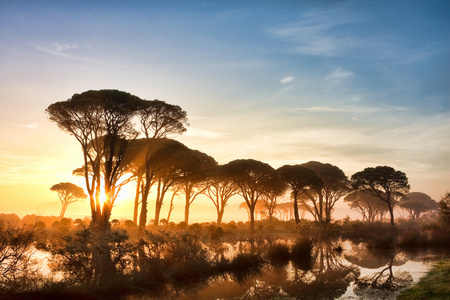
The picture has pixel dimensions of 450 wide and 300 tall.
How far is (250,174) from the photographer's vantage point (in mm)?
51312

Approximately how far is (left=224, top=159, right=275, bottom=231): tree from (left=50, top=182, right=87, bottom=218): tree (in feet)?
117

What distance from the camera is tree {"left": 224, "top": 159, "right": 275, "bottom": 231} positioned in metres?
50.2

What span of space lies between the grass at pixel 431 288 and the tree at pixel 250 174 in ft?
118

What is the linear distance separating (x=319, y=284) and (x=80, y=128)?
24787 millimetres

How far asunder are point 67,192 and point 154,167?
4071cm

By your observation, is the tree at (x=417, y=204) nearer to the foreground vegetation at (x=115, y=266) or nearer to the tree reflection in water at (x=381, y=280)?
the tree reflection in water at (x=381, y=280)

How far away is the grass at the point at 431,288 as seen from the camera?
10.9 metres

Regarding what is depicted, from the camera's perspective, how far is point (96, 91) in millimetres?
31031

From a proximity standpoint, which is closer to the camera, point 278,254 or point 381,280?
point 381,280

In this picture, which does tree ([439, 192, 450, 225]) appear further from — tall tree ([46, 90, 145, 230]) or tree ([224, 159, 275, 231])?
tall tree ([46, 90, 145, 230])

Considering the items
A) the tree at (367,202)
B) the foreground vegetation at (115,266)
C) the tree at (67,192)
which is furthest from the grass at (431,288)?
the tree at (367,202)

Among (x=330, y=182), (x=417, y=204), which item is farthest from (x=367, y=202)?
(x=330, y=182)

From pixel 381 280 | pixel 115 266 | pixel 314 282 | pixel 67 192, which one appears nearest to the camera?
pixel 115 266

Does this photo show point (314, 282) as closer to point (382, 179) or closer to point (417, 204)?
point (382, 179)
